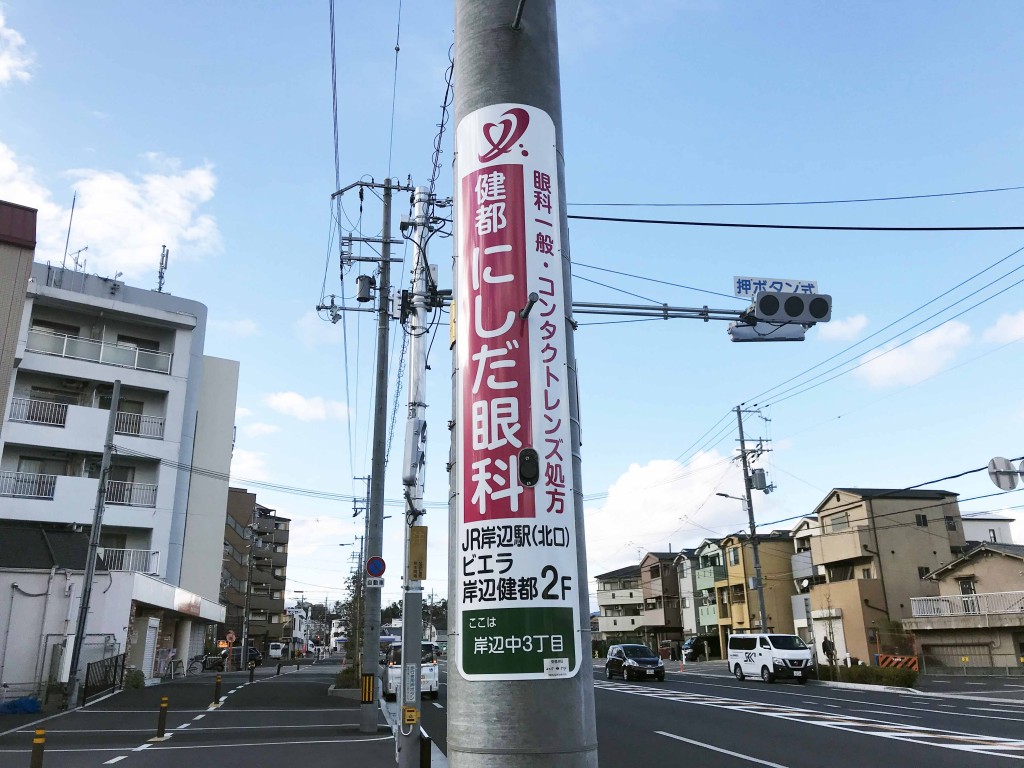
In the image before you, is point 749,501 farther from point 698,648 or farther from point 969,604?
point 698,648

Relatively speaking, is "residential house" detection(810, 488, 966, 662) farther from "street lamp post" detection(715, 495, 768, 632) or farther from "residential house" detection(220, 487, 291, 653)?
"residential house" detection(220, 487, 291, 653)

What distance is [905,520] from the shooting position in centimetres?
4578

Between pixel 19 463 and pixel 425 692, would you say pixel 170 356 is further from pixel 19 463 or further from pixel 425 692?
pixel 425 692

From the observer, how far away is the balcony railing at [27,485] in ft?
104

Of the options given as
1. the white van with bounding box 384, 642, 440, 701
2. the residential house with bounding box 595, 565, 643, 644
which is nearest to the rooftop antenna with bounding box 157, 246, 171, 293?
the white van with bounding box 384, 642, 440, 701

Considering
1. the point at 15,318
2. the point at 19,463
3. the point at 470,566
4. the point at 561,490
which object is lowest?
the point at 470,566

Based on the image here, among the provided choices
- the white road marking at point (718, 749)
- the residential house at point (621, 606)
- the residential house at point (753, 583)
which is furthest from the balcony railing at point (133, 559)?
the residential house at point (621, 606)

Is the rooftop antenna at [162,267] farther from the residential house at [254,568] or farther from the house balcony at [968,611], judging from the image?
the house balcony at [968,611]

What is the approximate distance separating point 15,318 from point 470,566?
24.6 meters

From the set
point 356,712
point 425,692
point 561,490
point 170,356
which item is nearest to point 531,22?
point 561,490

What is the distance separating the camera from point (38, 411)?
109 ft

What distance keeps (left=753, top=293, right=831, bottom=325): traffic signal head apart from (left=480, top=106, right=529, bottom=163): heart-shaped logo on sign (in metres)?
5.12

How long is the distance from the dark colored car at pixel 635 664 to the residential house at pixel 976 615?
14.8 meters

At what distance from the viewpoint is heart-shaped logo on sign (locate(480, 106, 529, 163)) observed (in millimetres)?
5418
